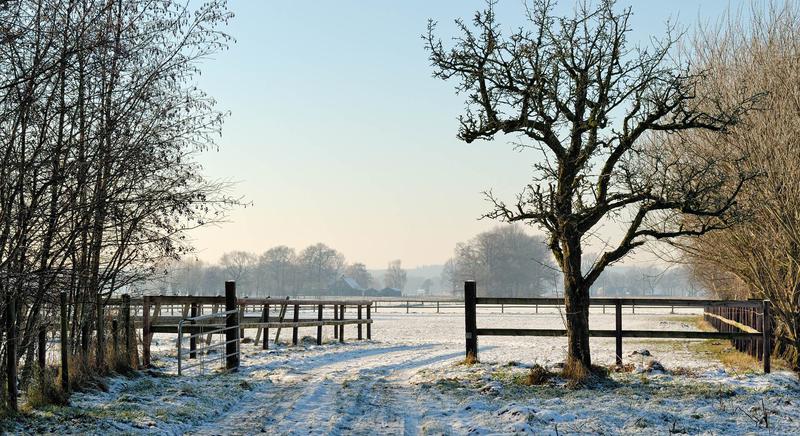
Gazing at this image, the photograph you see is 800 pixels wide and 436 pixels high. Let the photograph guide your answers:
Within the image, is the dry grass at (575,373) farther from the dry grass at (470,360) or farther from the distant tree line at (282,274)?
the distant tree line at (282,274)

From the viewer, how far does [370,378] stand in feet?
52.5

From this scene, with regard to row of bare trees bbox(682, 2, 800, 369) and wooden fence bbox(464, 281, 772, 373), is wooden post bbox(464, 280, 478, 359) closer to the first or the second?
wooden fence bbox(464, 281, 772, 373)

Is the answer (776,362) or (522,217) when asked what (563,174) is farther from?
(776,362)

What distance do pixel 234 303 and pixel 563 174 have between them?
788cm

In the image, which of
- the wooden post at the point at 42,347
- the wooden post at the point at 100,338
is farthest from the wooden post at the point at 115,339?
the wooden post at the point at 42,347

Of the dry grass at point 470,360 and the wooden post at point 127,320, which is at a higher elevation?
the wooden post at point 127,320

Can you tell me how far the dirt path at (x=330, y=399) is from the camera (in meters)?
10.3

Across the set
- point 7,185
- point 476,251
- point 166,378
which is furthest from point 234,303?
point 476,251

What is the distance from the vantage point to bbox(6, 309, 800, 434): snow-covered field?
10.2m

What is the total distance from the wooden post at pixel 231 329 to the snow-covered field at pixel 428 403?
0.51 metres

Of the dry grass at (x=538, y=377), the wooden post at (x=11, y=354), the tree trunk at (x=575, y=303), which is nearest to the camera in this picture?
the wooden post at (x=11, y=354)

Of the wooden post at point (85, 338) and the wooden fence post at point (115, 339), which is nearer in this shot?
the wooden post at point (85, 338)

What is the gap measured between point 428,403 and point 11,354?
19.8 ft

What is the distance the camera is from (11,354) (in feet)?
32.7
